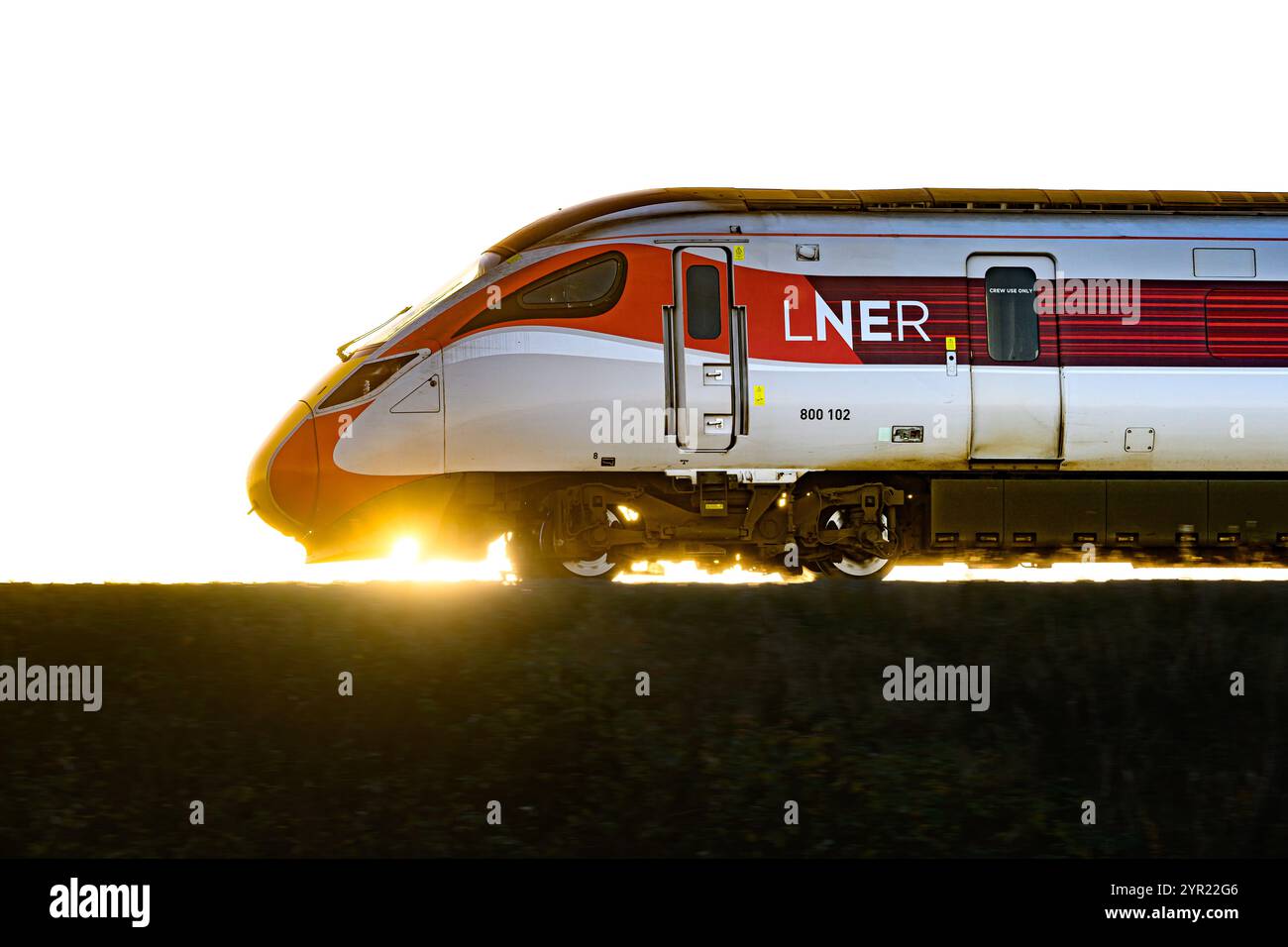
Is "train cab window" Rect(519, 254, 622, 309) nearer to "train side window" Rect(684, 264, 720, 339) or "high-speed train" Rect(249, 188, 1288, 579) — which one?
A: "high-speed train" Rect(249, 188, 1288, 579)

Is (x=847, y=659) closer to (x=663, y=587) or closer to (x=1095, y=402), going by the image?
(x=663, y=587)

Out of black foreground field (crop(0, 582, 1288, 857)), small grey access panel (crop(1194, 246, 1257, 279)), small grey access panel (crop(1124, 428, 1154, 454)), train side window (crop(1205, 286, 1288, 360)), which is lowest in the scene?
black foreground field (crop(0, 582, 1288, 857))

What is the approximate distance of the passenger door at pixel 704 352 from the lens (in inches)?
578

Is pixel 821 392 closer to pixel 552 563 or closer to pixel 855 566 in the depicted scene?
pixel 855 566

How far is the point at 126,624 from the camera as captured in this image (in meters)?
7.94

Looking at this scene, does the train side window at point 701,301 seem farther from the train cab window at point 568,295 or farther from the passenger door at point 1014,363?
the passenger door at point 1014,363

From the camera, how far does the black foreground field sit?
25.3 feet

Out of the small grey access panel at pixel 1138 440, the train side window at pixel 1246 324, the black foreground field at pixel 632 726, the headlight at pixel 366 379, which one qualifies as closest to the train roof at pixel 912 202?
the train side window at pixel 1246 324

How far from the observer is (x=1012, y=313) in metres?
15.2

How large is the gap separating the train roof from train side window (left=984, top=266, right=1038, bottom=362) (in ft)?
2.31

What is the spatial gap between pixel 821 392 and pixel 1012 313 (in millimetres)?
2075

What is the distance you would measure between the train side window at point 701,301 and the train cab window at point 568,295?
622 mm

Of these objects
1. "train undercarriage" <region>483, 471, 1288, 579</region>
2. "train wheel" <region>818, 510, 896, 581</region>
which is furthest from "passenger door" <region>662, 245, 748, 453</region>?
"train wheel" <region>818, 510, 896, 581</region>

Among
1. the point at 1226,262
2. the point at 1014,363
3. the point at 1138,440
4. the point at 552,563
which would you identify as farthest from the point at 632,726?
the point at 1226,262
